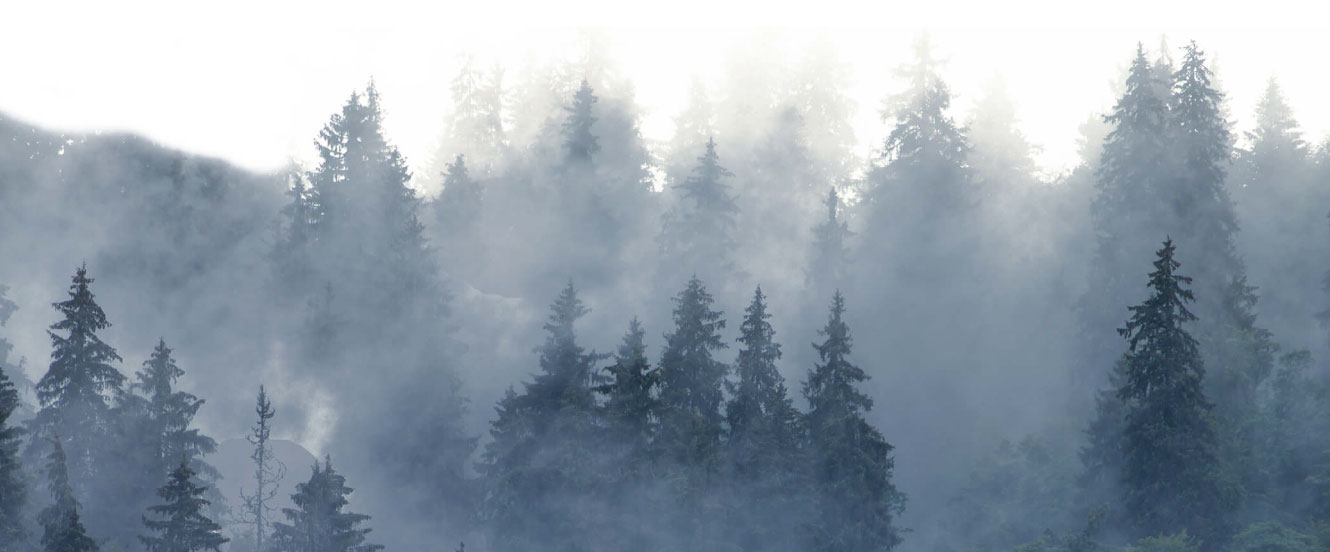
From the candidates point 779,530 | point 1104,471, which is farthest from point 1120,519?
point 779,530

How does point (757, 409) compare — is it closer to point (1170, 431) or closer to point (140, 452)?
point (1170, 431)

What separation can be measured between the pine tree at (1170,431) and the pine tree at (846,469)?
8.88 m

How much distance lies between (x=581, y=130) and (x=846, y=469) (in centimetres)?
3813

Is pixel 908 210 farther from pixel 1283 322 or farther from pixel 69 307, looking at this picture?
pixel 69 307

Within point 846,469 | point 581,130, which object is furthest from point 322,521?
point 581,130

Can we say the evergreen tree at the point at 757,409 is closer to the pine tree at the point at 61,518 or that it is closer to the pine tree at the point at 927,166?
the pine tree at the point at 61,518

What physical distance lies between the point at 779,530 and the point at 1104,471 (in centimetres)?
1235

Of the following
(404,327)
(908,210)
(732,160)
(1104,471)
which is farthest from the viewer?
(732,160)

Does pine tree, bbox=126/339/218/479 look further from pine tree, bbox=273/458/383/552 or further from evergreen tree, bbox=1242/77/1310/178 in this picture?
evergreen tree, bbox=1242/77/1310/178

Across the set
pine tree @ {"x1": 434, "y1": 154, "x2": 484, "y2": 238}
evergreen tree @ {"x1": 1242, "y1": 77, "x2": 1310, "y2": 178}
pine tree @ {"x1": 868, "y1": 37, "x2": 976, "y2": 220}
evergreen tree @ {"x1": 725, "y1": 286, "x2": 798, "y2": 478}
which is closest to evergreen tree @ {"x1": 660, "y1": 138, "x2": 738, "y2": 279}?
pine tree @ {"x1": 868, "y1": 37, "x2": 976, "y2": 220}

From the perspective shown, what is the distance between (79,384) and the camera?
175 ft

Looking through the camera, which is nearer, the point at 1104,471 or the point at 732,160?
the point at 1104,471

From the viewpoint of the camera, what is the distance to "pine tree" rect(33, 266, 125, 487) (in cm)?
5222

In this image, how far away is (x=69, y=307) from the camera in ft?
174
